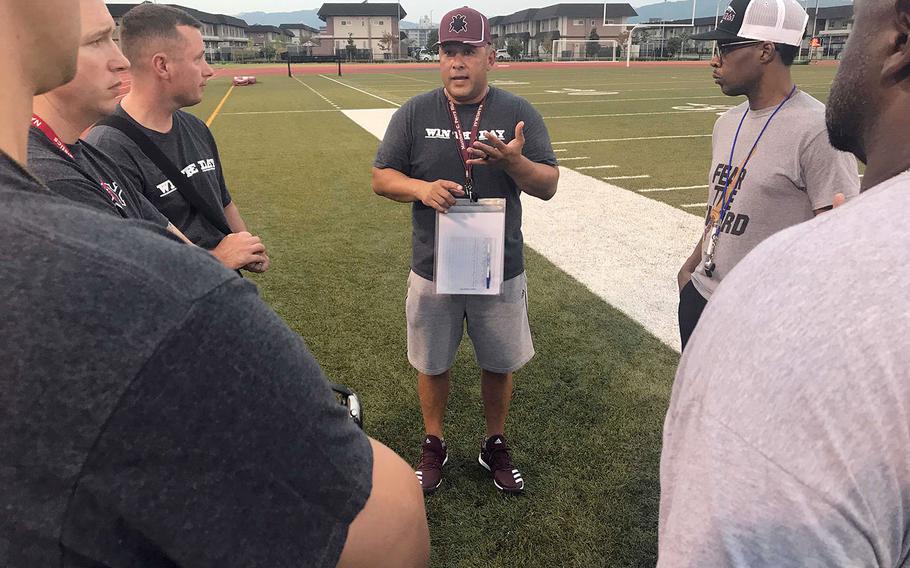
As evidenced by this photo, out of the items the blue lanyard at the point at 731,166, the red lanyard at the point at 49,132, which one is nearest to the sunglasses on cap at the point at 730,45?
the blue lanyard at the point at 731,166

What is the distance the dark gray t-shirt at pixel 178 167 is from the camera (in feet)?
8.70

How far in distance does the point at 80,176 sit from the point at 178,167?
1.11 m

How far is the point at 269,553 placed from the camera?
0.69 m

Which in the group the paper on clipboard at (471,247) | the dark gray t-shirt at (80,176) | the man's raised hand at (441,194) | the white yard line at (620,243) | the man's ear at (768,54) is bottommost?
the white yard line at (620,243)

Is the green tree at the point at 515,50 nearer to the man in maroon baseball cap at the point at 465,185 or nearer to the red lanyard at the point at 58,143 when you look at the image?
the man in maroon baseball cap at the point at 465,185

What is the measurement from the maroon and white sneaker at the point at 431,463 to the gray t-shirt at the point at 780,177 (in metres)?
1.59

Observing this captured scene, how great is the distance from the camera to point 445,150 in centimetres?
290

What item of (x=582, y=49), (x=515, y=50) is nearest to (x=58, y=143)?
(x=515, y=50)

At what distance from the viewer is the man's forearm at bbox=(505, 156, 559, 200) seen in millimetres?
2760

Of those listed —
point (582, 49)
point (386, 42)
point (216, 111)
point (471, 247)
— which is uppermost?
point (386, 42)

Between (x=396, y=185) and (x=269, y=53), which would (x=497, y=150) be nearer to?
(x=396, y=185)

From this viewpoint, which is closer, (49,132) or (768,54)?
→ (49,132)

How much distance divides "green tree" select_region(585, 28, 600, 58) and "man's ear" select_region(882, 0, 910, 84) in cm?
8330

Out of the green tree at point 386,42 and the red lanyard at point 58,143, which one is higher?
the green tree at point 386,42
